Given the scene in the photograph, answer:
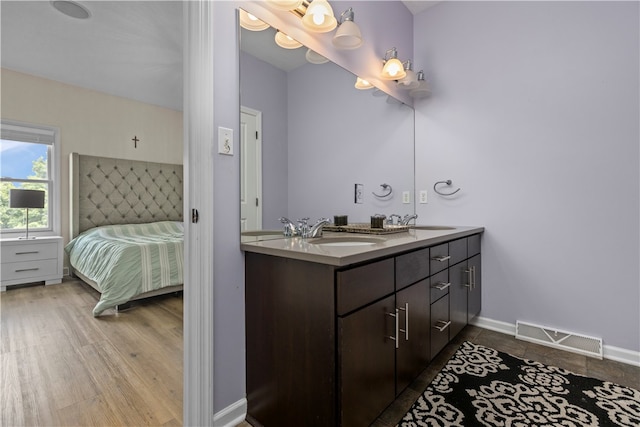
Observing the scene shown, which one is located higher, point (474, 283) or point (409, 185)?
point (409, 185)

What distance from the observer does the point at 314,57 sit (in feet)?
5.64

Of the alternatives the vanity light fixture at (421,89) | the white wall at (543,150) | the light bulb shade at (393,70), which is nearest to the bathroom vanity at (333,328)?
the white wall at (543,150)

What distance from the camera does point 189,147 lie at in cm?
118

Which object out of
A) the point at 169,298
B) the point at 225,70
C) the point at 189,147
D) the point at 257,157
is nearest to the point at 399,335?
the point at 257,157

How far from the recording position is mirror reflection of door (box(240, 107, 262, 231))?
136 cm

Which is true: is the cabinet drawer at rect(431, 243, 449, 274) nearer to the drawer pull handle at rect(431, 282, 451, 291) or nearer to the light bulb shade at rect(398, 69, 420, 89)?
the drawer pull handle at rect(431, 282, 451, 291)

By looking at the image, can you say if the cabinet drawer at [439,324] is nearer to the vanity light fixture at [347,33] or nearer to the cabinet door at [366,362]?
the cabinet door at [366,362]

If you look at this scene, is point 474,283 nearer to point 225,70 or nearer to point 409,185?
point 409,185

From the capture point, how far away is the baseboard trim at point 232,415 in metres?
1.23

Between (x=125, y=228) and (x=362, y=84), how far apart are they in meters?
3.73

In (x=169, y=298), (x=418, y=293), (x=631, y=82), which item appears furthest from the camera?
(x=169, y=298)

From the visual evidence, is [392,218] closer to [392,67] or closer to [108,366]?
[392,67]

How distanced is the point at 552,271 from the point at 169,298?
342cm

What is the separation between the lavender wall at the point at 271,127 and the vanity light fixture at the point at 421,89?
1.29m
